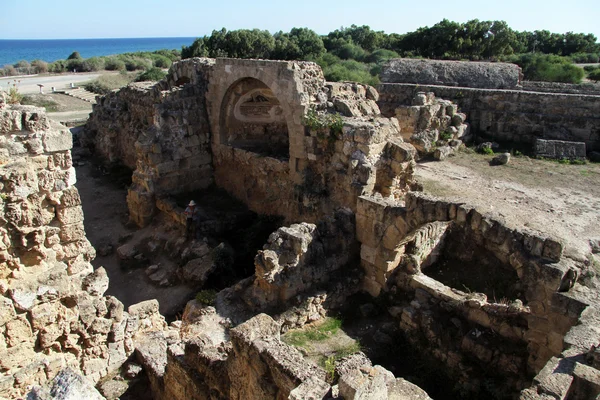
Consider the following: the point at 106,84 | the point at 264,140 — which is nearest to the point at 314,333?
the point at 264,140

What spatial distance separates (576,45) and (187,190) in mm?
36667

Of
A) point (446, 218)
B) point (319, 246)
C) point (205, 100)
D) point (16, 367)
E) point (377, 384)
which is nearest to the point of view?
point (377, 384)

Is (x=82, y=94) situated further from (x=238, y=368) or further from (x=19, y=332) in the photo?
(x=238, y=368)

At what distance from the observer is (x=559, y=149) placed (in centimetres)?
1344

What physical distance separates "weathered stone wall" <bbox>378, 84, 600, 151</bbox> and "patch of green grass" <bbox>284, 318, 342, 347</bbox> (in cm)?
1073

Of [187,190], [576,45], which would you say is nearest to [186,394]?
[187,190]

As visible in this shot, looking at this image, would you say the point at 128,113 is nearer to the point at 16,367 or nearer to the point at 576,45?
the point at 16,367

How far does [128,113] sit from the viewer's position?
575 inches

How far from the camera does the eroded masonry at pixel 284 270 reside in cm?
479

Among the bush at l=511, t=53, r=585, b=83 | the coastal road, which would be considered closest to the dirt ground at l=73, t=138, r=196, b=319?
the coastal road

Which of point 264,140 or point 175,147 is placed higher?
point 264,140

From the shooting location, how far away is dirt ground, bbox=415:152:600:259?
8906 millimetres

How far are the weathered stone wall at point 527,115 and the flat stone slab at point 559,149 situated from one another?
2.59ft

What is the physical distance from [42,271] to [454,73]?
16.7 meters
